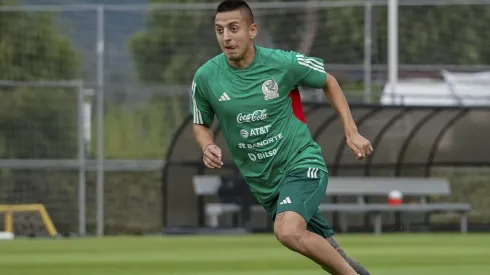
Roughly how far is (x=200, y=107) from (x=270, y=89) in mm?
588

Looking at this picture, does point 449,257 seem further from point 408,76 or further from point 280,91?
point 408,76

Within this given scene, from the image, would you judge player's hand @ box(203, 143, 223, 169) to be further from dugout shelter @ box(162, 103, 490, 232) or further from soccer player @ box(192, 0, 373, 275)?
dugout shelter @ box(162, 103, 490, 232)

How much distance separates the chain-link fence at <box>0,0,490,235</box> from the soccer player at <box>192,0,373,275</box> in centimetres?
1702

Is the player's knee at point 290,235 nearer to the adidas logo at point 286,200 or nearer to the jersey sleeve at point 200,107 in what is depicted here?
the adidas logo at point 286,200

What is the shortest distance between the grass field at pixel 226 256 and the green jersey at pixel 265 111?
13.7 feet

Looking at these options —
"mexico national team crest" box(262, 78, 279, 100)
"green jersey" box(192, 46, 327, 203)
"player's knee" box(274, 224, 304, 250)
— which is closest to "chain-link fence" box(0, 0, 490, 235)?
"green jersey" box(192, 46, 327, 203)

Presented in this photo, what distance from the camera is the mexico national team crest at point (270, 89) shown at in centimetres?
936

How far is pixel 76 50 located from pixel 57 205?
412 cm

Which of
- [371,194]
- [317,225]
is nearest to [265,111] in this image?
[317,225]

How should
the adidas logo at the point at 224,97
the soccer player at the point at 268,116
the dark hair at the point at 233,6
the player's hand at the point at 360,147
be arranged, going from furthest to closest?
1. the adidas logo at the point at 224,97
2. the dark hair at the point at 233,6
3. the soccer player at the point at 268,116
4. the player's hand at the point at 360,147

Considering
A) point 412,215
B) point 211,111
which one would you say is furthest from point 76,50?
point 211,111

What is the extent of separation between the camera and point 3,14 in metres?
30.5

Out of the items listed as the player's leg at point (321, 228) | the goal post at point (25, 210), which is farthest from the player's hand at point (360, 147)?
the goal post at point (25, 210)

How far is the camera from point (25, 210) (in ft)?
88.0
